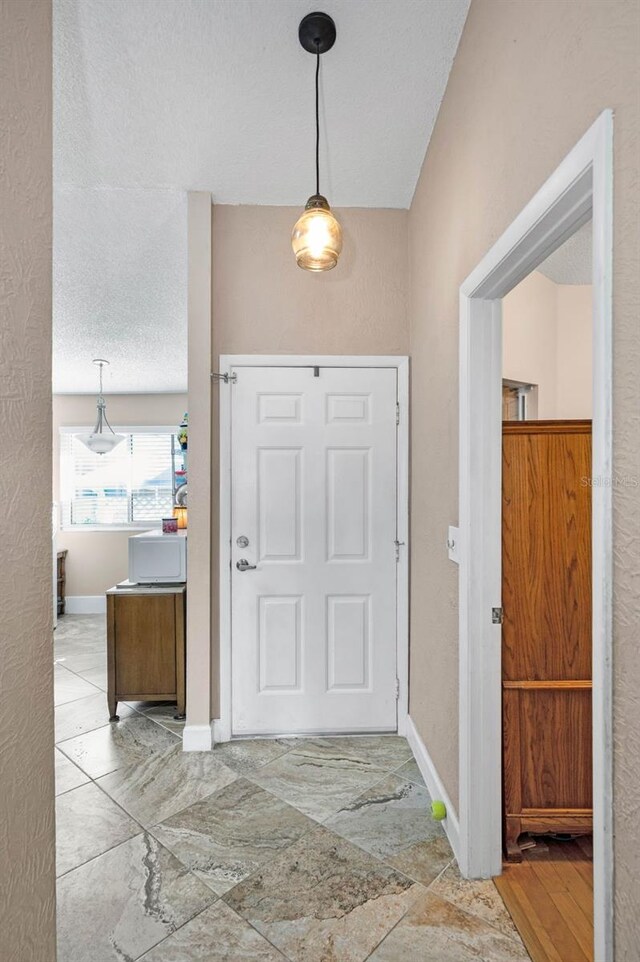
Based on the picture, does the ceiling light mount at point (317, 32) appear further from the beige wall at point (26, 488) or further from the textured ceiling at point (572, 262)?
the textured ceiling at point (572, 262)

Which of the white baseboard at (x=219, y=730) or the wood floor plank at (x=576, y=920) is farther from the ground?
the white baseboard at (x=219, y=730)

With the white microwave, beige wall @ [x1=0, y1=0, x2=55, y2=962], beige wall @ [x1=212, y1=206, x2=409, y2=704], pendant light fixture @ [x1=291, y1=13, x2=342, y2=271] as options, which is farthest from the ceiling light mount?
the white microwave

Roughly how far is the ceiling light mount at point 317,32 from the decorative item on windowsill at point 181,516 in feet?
7.91

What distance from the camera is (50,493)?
3.04ft

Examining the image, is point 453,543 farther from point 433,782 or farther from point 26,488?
point 26,488

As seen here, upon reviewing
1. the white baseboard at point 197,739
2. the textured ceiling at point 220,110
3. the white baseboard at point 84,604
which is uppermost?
the textured ceiling at point 220,110

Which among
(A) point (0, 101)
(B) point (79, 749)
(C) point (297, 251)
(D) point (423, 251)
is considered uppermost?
(D) point (423, 251)

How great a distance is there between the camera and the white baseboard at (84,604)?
5656 millimetres

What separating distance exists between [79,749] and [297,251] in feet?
8.45

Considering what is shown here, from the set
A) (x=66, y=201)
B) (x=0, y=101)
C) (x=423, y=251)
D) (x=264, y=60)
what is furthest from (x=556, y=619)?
(x=66, y=201)

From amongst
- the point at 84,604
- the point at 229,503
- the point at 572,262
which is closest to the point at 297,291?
the point at 229,503

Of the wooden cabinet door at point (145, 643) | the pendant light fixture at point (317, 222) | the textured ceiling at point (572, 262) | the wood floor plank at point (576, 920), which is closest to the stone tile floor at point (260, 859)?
the wood floor plank at point (576, 920)

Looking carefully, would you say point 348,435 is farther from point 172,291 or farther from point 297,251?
point 172,291

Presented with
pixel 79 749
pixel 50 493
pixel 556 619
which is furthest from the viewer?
pixel 79 749
